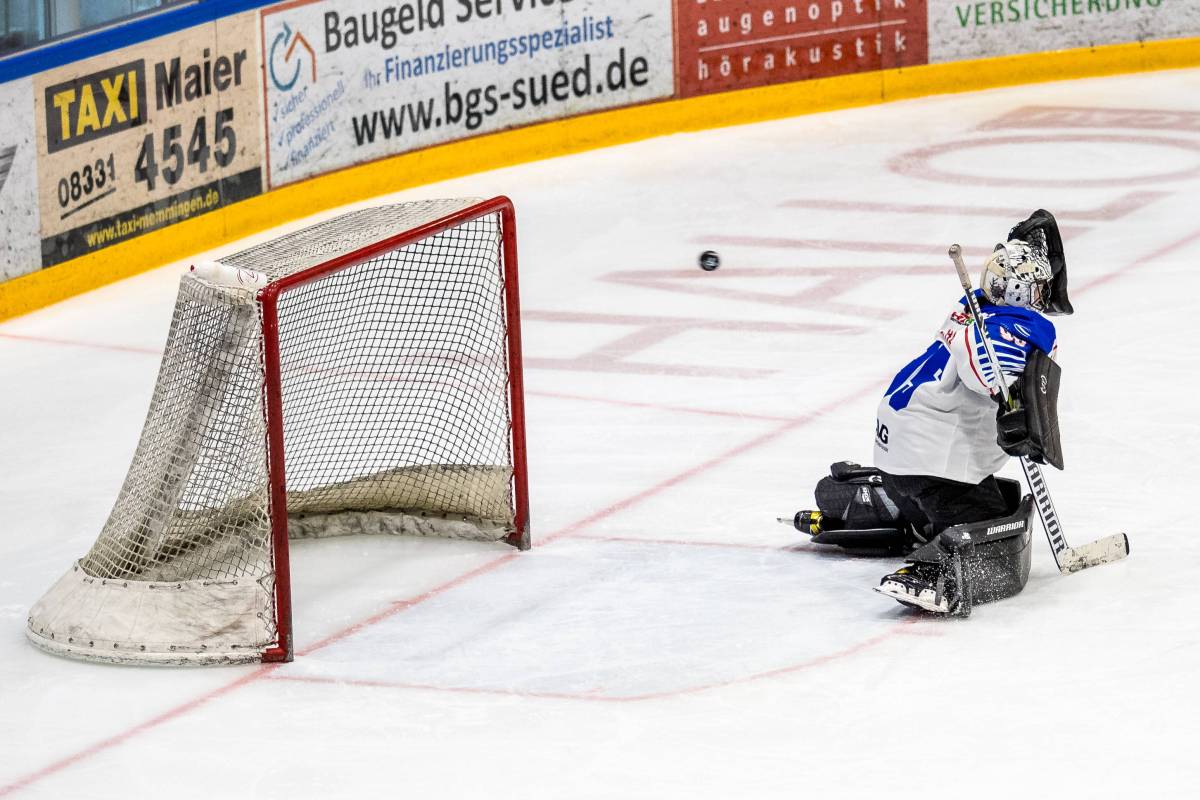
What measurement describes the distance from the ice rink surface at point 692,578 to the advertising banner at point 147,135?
11.4 inches

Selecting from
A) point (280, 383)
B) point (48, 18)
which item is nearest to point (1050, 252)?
point (280, 383)

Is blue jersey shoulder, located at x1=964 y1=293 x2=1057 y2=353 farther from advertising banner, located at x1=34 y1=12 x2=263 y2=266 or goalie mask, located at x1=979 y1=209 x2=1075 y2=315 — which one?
advertising banner, located at x1=34 y1=12 x2=263 y2=266

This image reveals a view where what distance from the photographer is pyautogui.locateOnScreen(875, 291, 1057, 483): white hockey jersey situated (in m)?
5.23

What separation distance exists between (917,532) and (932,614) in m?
0.37

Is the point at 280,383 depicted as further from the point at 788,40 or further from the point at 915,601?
the point at 788,40

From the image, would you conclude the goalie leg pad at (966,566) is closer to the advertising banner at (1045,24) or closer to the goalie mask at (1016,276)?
the goalie mask at (1016,276)

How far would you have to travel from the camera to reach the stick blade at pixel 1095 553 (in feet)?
18.2

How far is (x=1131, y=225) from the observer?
31.4 feet

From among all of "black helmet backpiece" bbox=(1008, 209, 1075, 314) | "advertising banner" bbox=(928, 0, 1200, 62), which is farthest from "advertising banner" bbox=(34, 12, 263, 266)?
"black helmet backpiece" bbox=(1008, 209, 1075, 314)

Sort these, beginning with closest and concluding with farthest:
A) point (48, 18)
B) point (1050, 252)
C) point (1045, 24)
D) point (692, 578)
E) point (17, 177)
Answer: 1. point (1050, 252)
2. point (692, 578)
3. point (17, 177)
4. point (48, 18)
5. point (1045, 24)

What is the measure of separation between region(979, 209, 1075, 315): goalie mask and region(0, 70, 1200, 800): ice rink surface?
717 mm

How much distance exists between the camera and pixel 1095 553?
220 inches

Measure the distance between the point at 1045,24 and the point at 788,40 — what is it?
5.13ft

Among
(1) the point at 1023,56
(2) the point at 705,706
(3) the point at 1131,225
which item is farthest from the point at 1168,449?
(1) the point at 1023,56
